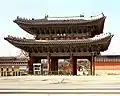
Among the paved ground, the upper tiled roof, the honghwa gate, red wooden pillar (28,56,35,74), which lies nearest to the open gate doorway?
the honghwa gate

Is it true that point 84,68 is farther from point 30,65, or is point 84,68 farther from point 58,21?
point 58,21

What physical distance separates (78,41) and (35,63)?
852 cm

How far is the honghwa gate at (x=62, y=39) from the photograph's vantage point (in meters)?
47.3

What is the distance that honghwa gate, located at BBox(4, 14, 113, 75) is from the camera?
47312 millimetres

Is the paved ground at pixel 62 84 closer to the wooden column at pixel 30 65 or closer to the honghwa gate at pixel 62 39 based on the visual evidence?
the honghwa gate at pixel 62 39

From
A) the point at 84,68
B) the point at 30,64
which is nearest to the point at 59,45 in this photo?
the point at 30,64

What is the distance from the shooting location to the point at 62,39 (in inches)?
1933

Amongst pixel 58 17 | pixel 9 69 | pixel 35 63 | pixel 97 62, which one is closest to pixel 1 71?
pixel 9 69

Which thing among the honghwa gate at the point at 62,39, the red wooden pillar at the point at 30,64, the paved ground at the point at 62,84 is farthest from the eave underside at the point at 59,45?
the paved ground at the point at 62,84

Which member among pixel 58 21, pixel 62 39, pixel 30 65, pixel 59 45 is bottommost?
pixel 30 65

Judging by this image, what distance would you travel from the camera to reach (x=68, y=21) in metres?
48.0

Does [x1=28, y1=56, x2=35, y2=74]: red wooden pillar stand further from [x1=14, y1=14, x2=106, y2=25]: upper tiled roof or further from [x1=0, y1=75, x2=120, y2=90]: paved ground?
[x1=0, y1=75, x2=120, y2=90]: paved ground

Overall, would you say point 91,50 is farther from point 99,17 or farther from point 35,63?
point 35,63

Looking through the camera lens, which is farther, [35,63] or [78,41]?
[35,63]
